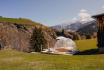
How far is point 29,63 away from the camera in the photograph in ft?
89.1

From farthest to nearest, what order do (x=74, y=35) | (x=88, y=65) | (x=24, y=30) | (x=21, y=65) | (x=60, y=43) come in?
(x=74, y=35) → (x=24, y=30) → (x=60, y=43) → (x=21, y=65) → (x=88, y=65)

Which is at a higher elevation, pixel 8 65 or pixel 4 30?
pixel 4 30

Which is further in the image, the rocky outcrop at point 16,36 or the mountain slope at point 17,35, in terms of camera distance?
the mountain slope at point 17,35

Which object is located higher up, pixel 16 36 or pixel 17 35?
pixel 17 35

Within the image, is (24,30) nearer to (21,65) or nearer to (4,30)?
(4,30)

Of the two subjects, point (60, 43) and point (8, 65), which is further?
point (60, 43)

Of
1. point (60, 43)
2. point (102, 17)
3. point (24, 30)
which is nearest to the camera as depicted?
point (102, 17)

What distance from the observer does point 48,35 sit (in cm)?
13912

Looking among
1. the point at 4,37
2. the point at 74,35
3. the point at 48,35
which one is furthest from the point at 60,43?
the point at 74,35

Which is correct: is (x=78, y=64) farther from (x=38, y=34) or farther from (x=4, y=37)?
(x=4, y=37)

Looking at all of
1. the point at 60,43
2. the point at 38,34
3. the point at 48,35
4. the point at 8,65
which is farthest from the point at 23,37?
the point at 8,65

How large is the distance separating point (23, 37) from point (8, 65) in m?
101

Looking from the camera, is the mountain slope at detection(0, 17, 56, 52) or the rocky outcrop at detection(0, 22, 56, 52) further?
the mountain slope at detection(0, 17, 56, 52)

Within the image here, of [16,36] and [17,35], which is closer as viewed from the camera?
[16,36]
